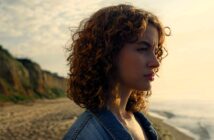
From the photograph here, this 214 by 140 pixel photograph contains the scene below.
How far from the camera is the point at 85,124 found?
7.97 ft

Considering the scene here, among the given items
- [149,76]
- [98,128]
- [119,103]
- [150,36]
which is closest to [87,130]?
[98,128]

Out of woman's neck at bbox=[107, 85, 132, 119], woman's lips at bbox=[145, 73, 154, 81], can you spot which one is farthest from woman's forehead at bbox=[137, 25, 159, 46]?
woman's neck at bbox=[107, 85, 132, 119]

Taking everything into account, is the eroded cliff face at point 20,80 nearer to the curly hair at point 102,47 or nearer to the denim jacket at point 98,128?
the curly hair at point 102,47

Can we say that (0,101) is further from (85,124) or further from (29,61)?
(85,124)

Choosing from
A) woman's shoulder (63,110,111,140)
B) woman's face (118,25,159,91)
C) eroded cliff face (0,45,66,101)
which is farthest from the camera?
eroded cliff face (0,45,66,101)

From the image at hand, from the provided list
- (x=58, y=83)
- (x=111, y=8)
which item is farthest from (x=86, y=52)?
(x=58, y=83)

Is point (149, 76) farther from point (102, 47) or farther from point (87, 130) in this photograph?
point (87, 130)

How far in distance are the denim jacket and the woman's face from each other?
0.85ft

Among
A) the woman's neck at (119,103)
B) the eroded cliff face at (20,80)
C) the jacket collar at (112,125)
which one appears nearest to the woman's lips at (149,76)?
the woman's neck at (119,103)

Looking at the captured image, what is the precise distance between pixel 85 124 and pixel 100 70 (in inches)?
15.4

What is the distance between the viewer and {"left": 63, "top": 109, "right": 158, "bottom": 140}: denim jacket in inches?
93.0

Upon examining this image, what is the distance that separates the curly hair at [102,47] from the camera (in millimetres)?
2637

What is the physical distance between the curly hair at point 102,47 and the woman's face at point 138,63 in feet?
0.13

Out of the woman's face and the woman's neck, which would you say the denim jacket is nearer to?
the woman's neck
